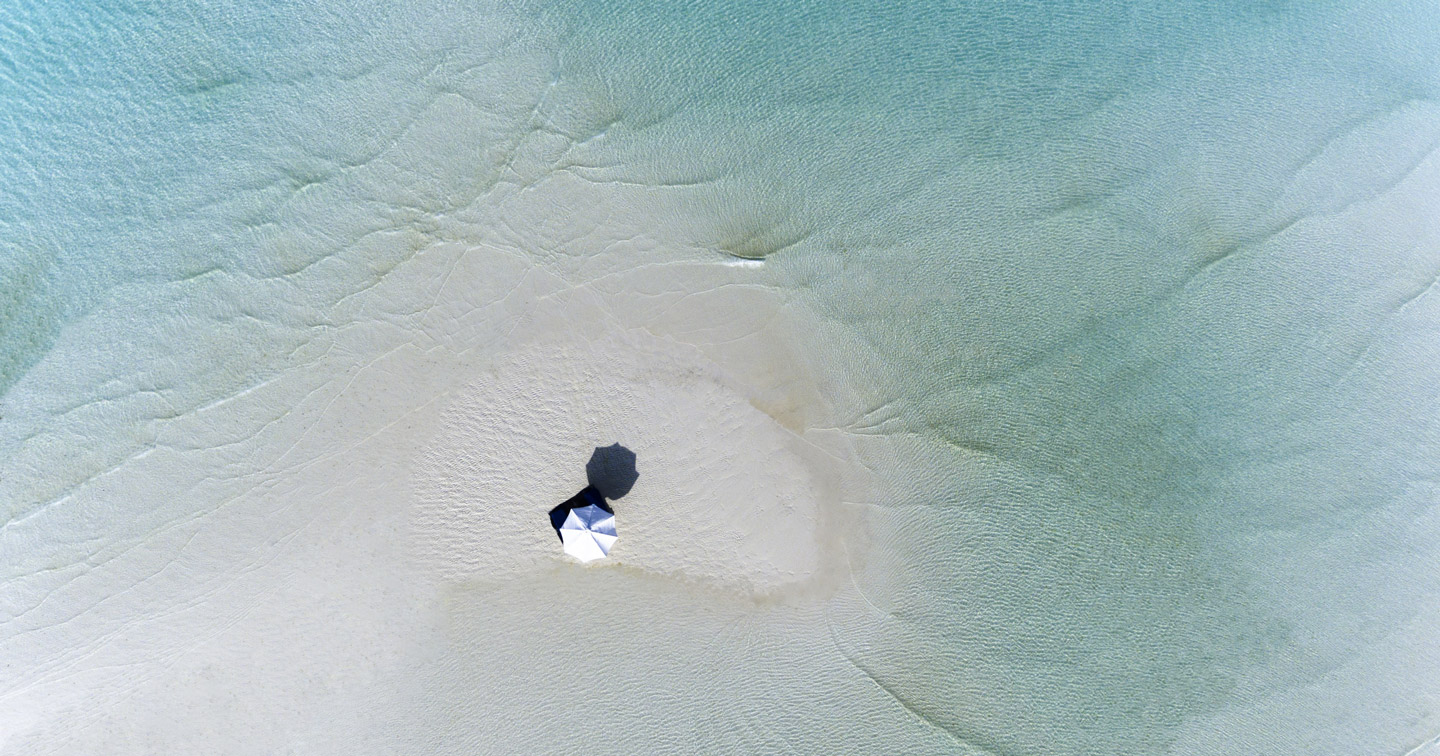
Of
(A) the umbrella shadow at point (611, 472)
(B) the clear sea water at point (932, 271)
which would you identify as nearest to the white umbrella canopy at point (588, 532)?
(A) the umbrella shadow at point (611, 472)

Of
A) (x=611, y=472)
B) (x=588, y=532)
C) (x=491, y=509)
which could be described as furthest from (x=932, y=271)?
(x=491, y=509)

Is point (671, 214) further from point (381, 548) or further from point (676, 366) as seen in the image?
point (381, 548)

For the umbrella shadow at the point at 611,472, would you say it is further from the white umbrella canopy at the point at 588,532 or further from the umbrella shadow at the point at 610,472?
the white umbrella canopy at the point at 588,532

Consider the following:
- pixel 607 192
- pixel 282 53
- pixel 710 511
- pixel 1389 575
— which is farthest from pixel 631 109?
pixel 1389 575

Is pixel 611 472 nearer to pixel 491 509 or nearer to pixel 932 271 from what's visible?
pixel 491 509

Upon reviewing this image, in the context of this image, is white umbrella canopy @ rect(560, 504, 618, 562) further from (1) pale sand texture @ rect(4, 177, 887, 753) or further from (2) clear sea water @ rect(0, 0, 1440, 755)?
(2) clear sea water @ rect(0, 0, 1440, 755)

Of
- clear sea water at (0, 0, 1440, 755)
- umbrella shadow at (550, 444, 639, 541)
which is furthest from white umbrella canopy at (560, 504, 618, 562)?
clear sea water at (0, 0, 1440, 755)
